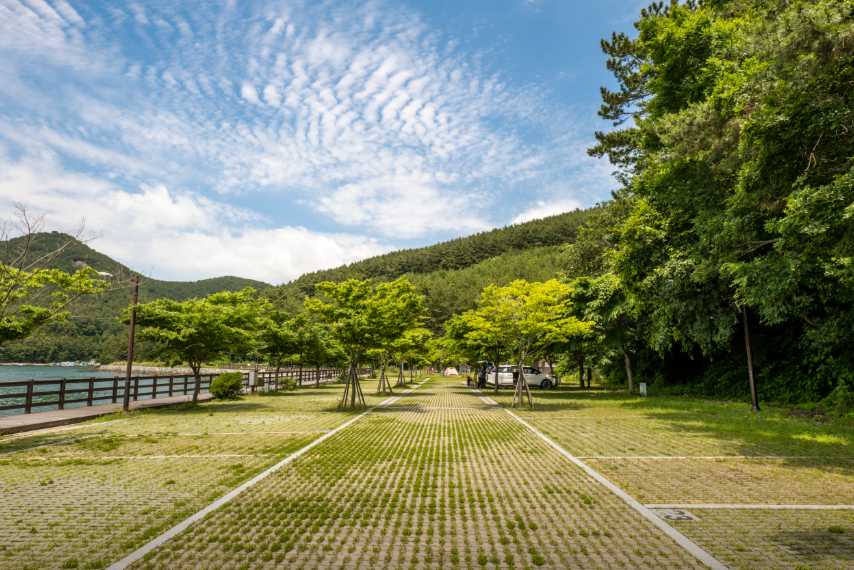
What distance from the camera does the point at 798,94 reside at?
8.41m

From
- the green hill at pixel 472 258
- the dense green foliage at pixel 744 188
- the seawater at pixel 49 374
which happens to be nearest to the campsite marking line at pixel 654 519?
the dense green foliage at pixel 744 188

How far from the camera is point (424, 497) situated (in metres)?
6.82

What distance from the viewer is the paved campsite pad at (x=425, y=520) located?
15.3ft

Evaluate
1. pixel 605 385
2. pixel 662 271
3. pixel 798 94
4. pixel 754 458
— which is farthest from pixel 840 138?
pixel 605 385

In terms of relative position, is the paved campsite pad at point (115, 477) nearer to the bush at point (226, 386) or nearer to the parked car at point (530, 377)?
the bush at point (226, 386)

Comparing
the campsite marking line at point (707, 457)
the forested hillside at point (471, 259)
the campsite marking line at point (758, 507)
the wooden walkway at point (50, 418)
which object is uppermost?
the forested hillside at point (471, 259)

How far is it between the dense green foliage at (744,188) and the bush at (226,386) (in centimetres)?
1870

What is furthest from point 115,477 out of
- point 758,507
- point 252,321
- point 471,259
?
point 471,259

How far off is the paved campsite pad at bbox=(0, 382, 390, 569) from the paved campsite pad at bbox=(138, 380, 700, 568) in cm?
68

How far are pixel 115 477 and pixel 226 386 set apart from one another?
18346 mm

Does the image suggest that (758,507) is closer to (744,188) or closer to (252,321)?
(744,188)

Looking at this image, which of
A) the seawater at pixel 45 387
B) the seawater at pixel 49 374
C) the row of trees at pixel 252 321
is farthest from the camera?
the seawater at pixel 49 374

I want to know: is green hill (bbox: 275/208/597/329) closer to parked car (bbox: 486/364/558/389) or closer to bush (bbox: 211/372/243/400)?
parked car (bbox: 486/364/558/389)

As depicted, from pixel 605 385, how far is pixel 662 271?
24.4m
